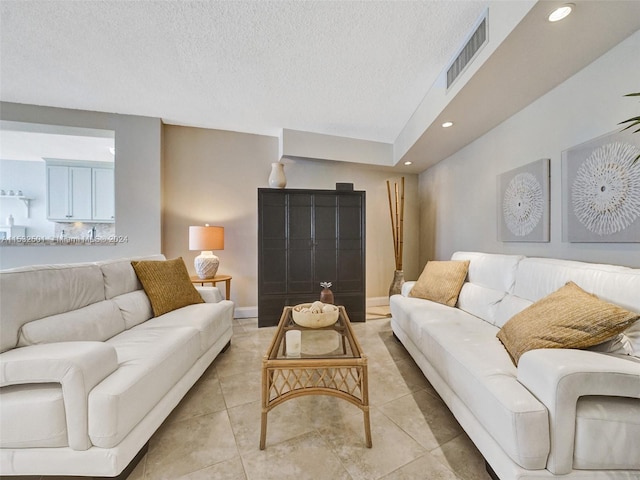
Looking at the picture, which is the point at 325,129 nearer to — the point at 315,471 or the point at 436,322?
the point at 436,322

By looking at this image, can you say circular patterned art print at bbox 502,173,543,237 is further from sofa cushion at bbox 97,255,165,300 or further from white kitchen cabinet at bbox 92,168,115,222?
white kitchen cabinet at bbox 92,168,115,222

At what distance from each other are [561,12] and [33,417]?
2947 mm

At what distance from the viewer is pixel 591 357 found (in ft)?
3.38

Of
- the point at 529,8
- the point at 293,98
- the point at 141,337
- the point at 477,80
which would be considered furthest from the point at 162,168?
the point at 529,8

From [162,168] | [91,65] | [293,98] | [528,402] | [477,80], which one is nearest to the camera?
[528,402]

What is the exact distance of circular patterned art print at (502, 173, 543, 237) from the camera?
2121 mm

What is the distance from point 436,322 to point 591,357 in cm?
92

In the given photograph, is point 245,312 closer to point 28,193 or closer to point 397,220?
point 397,220

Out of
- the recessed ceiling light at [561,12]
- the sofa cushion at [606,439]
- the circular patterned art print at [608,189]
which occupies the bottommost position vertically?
the sofa cushion at [606,439]

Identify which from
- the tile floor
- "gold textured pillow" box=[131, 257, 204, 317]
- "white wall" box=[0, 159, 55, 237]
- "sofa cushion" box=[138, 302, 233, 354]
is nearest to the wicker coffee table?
the tile floor

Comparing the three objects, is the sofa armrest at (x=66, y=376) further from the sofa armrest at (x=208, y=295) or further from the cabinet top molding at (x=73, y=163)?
the cabinet top molding at (x=73, y=163)

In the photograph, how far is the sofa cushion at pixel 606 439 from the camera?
933 millimetres

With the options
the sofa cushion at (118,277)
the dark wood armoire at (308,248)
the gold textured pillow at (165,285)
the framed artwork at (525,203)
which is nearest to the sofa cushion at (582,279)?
the framed artwork at (525,203)

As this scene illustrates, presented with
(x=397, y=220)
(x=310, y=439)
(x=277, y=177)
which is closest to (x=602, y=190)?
(x=310, y=439)
